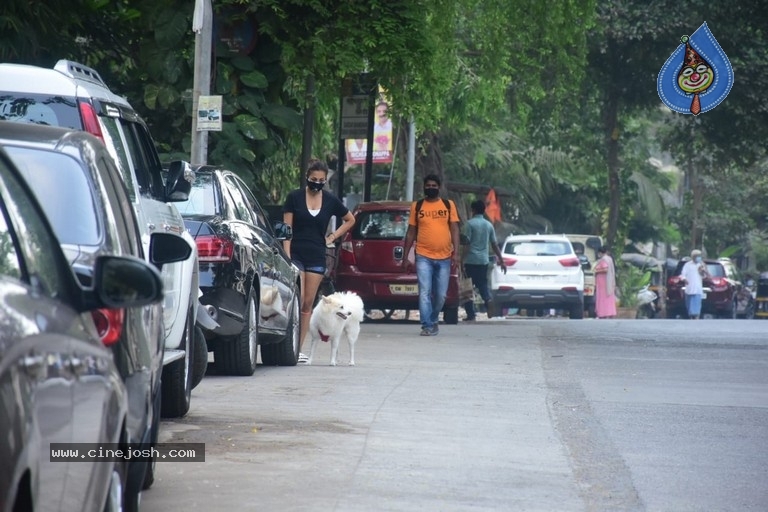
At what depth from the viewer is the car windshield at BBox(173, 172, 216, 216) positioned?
11680 mm

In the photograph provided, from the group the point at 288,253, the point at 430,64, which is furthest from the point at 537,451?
the point at 430,64

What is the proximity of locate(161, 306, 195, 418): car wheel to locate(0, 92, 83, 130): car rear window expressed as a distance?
1.34 m

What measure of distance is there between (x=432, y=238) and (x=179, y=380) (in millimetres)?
9368

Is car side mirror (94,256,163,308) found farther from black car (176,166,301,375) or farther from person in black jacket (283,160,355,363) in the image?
person in black jacket (283,160,355,363)

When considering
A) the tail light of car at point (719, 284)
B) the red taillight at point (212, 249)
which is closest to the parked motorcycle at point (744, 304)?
the tail light of car at point (719, 284)

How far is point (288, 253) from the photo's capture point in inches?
563

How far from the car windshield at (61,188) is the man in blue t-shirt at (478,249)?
18.5 metres

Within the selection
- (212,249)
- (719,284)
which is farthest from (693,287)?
(212,249)

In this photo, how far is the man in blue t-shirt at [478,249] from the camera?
2409cm

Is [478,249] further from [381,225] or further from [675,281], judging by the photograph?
[675,281]

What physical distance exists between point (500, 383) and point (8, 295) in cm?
903

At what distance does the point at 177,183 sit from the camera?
30.0 feet

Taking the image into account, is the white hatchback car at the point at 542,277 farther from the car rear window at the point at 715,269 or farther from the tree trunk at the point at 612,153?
the car rear window at the point at 715,269

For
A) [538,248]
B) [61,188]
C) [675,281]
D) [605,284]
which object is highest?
[61,188]
